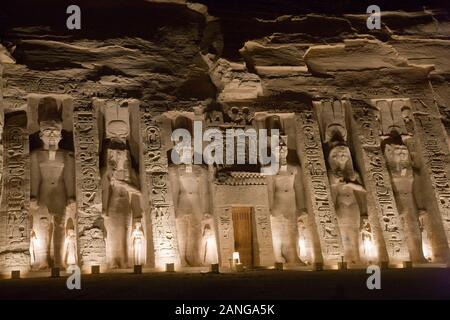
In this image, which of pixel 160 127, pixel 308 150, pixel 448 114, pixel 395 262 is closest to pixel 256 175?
pixel 308 150

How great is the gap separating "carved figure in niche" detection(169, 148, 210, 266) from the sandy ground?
1.77 m

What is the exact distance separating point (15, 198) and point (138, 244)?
2.50 m

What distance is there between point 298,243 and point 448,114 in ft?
16.0

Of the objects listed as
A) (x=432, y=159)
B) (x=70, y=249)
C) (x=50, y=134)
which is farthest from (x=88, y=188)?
(x=432, y=159)

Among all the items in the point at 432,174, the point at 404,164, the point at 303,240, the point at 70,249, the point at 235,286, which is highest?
the point at 404,164

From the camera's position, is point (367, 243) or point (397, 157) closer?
point (367, 243)

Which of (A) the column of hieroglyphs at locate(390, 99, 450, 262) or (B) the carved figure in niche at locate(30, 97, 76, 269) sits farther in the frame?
(A) the column of hieroglyphs at locate(390, 99, 450, 262)

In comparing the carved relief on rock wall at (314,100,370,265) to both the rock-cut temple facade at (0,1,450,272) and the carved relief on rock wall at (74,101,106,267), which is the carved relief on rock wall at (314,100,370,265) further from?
the carved relief on rock wall at (74,101,106,267)

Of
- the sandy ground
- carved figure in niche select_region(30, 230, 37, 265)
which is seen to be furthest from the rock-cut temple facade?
the sandy ground

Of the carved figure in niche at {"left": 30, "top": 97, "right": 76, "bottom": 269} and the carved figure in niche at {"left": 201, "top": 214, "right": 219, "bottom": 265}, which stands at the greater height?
the carved figure in niche at {"left": 30, "top": 97, "right": 76, "bottom": 269}

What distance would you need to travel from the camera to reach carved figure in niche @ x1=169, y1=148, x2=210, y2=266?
41.6 feet

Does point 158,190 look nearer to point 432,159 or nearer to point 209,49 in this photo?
point 209,49

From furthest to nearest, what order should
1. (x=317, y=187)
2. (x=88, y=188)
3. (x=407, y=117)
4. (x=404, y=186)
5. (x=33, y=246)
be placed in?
(x=407, y=117), (x=404, y=186), (x=317, y=187), (x=88, y=188), (x=33, y=246)

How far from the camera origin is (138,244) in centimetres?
1220
